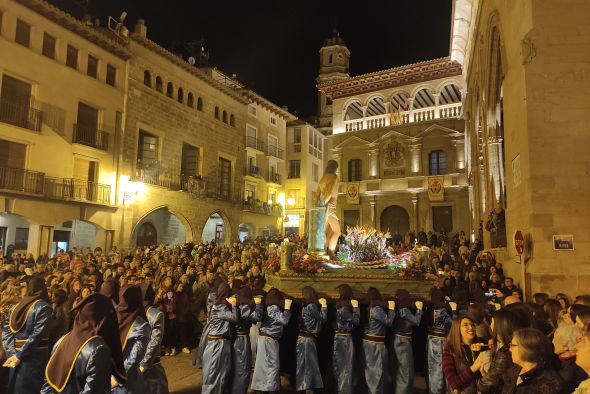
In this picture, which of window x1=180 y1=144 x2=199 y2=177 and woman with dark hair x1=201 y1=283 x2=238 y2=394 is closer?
woman with dark hair x1=201 y1=283 x2=238 y2=394

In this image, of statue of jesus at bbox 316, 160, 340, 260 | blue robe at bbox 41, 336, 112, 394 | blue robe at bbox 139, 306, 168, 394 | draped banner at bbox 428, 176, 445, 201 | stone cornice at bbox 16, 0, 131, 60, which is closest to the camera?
blue robe at bbox 41, 336, 112, 394

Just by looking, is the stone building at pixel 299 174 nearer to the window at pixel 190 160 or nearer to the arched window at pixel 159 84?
the window at pixel 190 160

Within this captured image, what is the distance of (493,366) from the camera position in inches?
135

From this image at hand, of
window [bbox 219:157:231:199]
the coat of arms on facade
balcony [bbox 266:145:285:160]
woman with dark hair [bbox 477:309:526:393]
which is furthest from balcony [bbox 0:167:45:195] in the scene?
the coat of arms on facade

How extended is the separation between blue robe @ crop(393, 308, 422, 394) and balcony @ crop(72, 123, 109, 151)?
18.4 metres

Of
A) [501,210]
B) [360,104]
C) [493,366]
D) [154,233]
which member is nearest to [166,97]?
[154,233]

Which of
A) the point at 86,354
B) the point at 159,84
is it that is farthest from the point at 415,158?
the point at 86,354

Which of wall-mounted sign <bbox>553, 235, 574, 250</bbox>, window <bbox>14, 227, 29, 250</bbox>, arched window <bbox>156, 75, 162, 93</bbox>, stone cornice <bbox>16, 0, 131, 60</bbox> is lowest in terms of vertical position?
window <bbox>14, 227, 29, 250</bbox>

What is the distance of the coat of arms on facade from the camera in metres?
28.6

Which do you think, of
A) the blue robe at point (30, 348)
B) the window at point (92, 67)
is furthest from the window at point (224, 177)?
the blue robe at point (30, 348)

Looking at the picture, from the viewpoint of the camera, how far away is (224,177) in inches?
1194

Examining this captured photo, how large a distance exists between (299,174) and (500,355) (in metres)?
36.7

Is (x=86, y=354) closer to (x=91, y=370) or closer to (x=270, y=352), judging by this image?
(x=91, y=370)

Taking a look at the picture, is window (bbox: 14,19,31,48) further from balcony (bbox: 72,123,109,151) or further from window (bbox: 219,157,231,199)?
window (bbox: 219,157,231,199)
